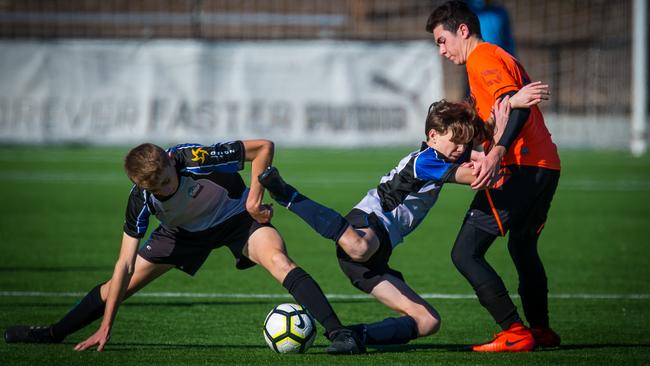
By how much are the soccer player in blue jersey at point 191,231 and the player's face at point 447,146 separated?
3.13 ft

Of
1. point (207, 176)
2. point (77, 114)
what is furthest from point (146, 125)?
point (207, 176)

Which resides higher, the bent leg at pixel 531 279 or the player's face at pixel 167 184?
the player's face at pixel 167 184

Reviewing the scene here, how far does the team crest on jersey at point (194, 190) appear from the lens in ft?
18.7

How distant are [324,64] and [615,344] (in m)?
16.0

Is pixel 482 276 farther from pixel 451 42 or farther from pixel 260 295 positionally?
pixel 260 295

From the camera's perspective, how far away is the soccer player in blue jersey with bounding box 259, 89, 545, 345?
5465 mm

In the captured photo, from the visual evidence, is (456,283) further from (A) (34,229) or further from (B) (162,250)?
(A) (34,229)

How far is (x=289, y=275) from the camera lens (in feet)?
18.4

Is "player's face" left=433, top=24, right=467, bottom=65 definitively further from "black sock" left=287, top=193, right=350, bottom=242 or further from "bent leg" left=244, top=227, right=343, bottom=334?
"bent leg" left=244, top=227, right=343, bottom=334

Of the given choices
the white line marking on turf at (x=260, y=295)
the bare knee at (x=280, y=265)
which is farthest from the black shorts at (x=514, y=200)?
the white line marking on turf at (x=260, y=295)

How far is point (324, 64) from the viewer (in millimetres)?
21344

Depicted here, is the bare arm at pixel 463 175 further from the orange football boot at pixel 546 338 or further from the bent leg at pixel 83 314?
the bent leg at pixel 83 314

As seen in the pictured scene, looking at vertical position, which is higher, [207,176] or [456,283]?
[207,176]

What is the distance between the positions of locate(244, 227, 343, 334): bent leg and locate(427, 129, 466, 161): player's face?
40.5 inches
